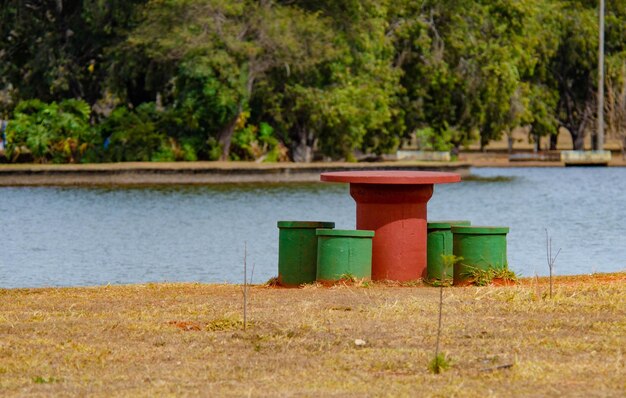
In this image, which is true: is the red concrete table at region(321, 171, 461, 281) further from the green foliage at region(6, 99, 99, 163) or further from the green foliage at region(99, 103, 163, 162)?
the green foliage at region(6, 99, 99, 163)

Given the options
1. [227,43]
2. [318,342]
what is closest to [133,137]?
[227,43]

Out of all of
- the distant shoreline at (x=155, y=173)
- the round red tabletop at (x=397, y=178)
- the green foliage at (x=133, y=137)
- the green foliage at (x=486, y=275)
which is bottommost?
the green foliage at (x=486, y=275)

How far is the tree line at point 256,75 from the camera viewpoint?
4997 centimetres

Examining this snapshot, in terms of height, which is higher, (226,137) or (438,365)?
(226,137)

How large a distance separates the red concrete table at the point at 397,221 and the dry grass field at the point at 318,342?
45cm

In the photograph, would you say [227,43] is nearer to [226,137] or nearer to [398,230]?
[226,137]

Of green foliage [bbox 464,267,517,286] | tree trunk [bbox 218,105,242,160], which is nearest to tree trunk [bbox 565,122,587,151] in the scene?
tree trunk [bbox 218,105,242,160]

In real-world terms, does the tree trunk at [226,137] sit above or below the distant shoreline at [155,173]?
above

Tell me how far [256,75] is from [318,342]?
40.6 meters

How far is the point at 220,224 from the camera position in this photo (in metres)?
32.0

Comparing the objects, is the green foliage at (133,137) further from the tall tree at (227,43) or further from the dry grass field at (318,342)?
the dry grass field at (318,342)

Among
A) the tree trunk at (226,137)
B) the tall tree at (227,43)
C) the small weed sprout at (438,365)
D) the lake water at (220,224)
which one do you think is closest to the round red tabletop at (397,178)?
the small weed sprout at (438,365)

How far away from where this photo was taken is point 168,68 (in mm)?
51594

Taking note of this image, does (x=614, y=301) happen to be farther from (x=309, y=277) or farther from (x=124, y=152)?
(x=124, y=152)
